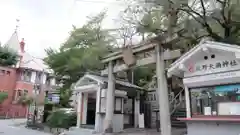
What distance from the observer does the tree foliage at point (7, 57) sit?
1188 inches

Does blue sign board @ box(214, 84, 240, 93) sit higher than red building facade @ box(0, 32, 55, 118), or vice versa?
red building facade @ box(0, 32, 55, 118)

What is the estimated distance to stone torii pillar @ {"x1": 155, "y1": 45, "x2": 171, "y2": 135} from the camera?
30.7 ft

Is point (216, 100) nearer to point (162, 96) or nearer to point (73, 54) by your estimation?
point (162, 96)

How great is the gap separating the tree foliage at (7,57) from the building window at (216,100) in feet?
92.2

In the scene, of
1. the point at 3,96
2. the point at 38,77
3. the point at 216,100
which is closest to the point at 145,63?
the point at 216,100

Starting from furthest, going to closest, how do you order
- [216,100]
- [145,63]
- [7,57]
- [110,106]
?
[7,57] < [110,106] < [145,63] < [216,100]

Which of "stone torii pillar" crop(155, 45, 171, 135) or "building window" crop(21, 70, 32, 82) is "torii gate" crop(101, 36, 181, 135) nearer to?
"stone torii pillar" crop(155, 45, 171, 135)

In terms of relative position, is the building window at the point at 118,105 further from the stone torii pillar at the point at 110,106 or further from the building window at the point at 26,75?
the building window at the point at 26,75

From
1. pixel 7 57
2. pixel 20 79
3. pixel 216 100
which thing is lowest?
pixel 216 100

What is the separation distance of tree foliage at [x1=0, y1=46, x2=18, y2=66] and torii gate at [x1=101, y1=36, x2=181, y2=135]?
71.9 feet

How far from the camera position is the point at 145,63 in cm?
1118

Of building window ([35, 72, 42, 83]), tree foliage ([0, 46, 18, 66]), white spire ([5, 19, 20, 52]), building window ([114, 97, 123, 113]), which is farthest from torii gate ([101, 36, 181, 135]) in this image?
white spire ([5, 19, 20, 52])

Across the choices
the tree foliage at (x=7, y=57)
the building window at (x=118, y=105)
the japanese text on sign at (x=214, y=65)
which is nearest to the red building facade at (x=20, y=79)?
the tree foliage at (x=7, y=57)

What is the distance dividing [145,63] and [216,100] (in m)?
4.12
